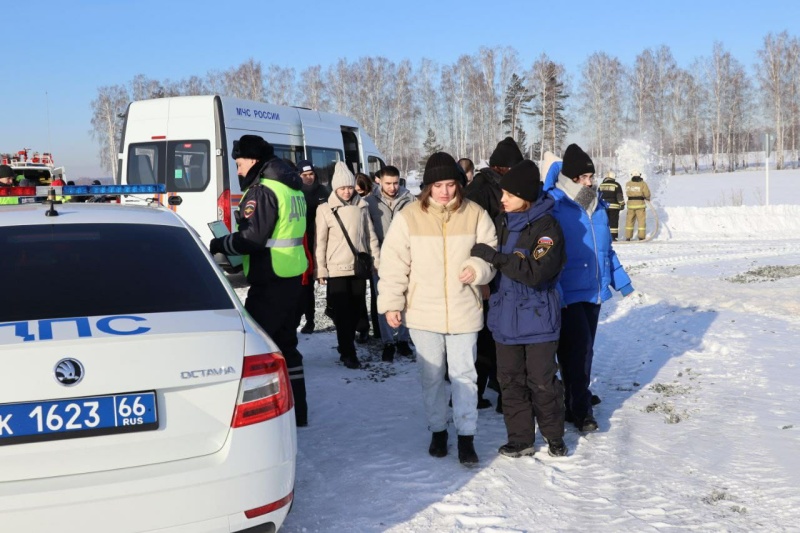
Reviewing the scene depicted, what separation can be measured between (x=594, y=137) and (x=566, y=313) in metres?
57.5

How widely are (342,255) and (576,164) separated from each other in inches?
102

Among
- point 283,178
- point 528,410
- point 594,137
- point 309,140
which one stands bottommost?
point 528,410

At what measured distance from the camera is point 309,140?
1410cm

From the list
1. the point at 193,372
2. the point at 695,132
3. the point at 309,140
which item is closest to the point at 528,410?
the point at 193,372

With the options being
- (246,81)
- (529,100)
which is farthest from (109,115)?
(529,100)

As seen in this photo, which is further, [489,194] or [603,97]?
[603,97]

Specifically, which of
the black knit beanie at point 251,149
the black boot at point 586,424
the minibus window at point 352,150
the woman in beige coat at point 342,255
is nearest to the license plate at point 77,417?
the black knit beanie at point 251,149

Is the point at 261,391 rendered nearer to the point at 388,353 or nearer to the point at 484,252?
the point at 484,252

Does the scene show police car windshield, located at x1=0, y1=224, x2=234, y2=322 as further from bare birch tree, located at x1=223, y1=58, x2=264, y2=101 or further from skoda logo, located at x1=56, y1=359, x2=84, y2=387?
bare birch tree, located at x1=223, y1=58, x2=264, y2=101

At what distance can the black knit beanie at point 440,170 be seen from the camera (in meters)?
4.32

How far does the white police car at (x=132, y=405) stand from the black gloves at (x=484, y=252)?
1585 mm

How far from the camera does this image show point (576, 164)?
504cm

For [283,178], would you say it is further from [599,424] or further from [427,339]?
[599,424]

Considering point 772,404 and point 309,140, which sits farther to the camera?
point 309,140
